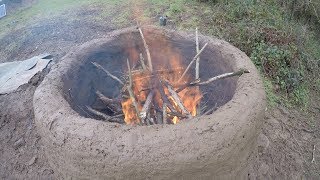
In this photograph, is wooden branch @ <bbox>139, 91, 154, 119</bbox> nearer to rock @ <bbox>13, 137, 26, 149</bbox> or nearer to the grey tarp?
rock @ <bbox>13, 137, 26, 149</bbox>

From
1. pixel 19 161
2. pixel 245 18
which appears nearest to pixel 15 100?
pixel 19 161

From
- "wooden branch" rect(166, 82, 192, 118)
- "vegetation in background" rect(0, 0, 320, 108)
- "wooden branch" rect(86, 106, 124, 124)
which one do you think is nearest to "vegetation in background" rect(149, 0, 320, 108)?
"vegetation in background" rect(0, 0, 320, 108)

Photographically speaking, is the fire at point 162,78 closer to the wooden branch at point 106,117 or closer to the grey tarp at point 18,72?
the wooden branch at point 106,117

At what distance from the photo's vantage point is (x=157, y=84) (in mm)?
2912

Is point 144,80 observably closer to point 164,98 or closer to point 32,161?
point 164,98

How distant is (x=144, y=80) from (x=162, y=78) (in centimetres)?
19

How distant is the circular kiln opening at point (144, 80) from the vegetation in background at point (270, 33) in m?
1.57

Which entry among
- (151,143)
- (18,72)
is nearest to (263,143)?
(151,143)

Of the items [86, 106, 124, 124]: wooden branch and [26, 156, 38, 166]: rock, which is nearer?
[86, 106, 124, 124]: wooden branch

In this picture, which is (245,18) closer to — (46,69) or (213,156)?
(46,69)

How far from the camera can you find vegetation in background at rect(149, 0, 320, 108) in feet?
15.0

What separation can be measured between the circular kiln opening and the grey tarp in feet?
4.77

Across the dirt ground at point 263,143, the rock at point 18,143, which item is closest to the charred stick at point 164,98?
the dirt ground at point 263,143

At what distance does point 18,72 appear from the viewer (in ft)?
14.4
